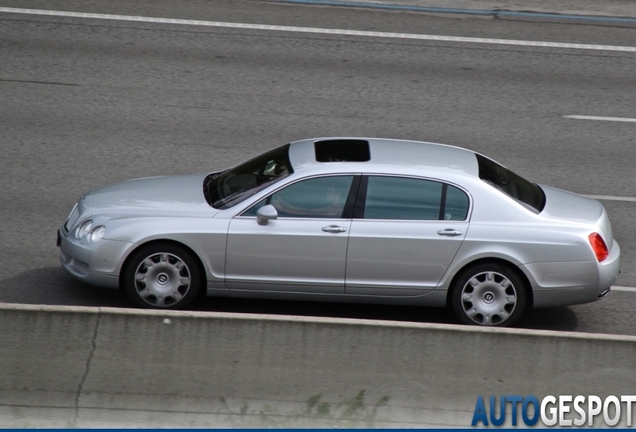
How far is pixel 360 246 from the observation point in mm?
7668

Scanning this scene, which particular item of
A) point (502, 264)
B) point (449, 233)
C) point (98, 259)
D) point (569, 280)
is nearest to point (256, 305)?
point (98, 259)

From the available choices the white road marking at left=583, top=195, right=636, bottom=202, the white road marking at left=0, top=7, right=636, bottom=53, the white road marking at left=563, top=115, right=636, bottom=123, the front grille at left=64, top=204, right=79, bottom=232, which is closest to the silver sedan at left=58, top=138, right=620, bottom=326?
the front grille at left=64, top=204, right=79, bottom=232

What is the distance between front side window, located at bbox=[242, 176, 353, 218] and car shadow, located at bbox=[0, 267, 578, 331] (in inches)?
39.7

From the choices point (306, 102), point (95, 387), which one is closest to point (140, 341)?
point (95, 387)

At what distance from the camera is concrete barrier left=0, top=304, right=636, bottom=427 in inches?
248

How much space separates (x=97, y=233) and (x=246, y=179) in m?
1.43

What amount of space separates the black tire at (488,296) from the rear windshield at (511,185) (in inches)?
27.7

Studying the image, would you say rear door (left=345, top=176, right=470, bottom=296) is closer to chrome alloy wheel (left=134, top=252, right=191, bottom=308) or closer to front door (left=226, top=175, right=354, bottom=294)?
front door (left=226, top=175, right=354, bottom=294)

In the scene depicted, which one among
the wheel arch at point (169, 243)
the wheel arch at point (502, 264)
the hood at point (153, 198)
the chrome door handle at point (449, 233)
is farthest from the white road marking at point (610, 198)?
the wheel arch at point (169, 243)

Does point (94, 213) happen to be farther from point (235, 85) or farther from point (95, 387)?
point (235, 85)

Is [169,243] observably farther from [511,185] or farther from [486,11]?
[486,11]

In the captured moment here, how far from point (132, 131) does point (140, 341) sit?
6444 millimetres

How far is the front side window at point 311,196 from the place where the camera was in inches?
306

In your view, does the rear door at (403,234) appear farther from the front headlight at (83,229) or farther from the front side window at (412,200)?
the front headlight at (83,229)
